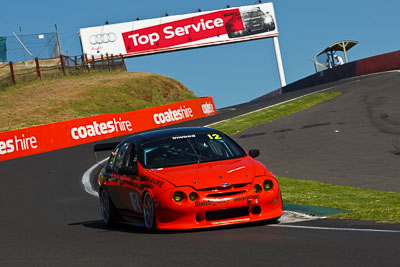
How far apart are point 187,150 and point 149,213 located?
3.90 ft

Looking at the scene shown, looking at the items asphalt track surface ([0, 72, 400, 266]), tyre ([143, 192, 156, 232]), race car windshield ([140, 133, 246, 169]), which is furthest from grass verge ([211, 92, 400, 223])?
tyre ([143, 192, 156, 232])

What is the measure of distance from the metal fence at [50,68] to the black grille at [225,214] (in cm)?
4734

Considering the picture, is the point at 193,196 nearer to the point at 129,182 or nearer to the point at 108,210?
the point at 129,182

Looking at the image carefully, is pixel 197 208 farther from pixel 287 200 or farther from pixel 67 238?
pixel 287 200

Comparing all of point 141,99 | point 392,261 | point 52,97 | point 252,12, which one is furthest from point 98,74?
point 392,261

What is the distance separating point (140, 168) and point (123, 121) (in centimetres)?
2772

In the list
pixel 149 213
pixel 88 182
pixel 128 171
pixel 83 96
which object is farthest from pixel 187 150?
pixel 83 96

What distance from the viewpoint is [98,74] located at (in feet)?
227

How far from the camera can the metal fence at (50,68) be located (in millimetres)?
58719

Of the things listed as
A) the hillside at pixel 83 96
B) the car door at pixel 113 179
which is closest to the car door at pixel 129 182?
the car door at pixel 113 179

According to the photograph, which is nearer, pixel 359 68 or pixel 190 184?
pixel 190 184

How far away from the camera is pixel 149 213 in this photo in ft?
31.9

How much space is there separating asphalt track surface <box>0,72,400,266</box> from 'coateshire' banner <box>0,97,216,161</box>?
157 centimetres

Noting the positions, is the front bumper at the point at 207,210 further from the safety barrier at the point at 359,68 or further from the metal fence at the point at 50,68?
the metal fence at the point at 50,68
